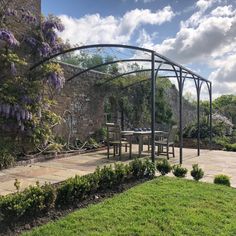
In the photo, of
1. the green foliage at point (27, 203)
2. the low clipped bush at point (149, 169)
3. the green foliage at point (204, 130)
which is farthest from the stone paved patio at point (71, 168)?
the green foliage at point (204, 130)

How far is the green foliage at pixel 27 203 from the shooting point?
9.39 feet

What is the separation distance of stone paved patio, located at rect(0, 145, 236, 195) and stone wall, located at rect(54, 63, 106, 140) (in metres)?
0.88

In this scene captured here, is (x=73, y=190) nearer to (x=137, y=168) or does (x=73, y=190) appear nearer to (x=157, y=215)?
(x=157, y=215)

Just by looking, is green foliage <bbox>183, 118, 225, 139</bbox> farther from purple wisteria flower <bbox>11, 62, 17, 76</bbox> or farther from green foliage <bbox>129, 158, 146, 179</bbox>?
purple wisteria flower <bbox>11, 62, 17, 76</bbox>

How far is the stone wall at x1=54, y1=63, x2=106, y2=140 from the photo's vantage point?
310 inches

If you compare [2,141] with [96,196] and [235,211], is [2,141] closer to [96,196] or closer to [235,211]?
[96,196]

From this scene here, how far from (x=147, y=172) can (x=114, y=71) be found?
6421 mm

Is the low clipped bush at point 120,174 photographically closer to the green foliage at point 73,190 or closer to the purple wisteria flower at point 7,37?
the green foliage at point 73,190

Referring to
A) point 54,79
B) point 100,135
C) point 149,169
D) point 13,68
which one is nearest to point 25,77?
point 13,68

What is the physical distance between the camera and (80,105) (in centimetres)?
849

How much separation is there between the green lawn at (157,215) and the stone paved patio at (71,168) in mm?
1277

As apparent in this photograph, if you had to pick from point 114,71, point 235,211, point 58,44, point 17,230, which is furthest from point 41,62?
point 114,71

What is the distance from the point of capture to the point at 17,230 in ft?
9.13

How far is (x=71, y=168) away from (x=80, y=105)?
2972 mm
